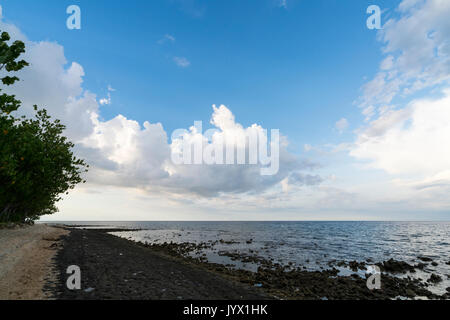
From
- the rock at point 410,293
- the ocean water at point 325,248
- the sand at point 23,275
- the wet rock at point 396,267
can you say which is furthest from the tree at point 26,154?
the wet rock at point 396,267

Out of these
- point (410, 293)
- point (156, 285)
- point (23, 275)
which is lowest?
point (410, 293)

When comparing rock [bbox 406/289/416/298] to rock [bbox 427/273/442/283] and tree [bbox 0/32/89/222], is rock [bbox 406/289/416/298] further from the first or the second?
tree [bbox 0/32/89/222]

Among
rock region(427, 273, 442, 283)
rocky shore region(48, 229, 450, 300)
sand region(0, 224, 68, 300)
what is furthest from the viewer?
rock region(427, 273, 442, 283)

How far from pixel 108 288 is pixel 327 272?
72.1ft

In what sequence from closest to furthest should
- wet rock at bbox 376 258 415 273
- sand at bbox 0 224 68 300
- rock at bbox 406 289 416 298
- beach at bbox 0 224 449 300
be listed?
sand at bbox 0 224 68 300 < beach at bbox 0 224 449 300 < rock at bbox 406 289 416 298 < wet rock at bbox 376 258 415 273

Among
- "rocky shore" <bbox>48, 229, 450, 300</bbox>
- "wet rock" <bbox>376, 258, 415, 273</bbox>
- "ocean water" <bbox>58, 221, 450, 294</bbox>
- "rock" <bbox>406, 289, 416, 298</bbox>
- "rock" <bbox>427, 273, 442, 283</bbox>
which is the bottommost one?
"ocean water" <bbox>58, 221, 450, 294</bbox>

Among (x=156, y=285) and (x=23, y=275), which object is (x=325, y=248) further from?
(x=23, y=275)

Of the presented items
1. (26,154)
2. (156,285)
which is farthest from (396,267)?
(26,154)

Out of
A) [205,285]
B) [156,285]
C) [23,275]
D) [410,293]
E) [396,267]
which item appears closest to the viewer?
[23,275]

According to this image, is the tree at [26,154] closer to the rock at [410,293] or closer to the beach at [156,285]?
the beach at [156,285]

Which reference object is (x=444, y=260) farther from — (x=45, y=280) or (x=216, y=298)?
(x=45, y=280)

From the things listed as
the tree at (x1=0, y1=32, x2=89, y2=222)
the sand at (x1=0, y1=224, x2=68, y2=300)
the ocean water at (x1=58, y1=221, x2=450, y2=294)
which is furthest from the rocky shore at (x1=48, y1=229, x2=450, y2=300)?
the tree at (x1=0, y1=32, x2=89, y2=222)

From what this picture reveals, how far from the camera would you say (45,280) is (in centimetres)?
1171
